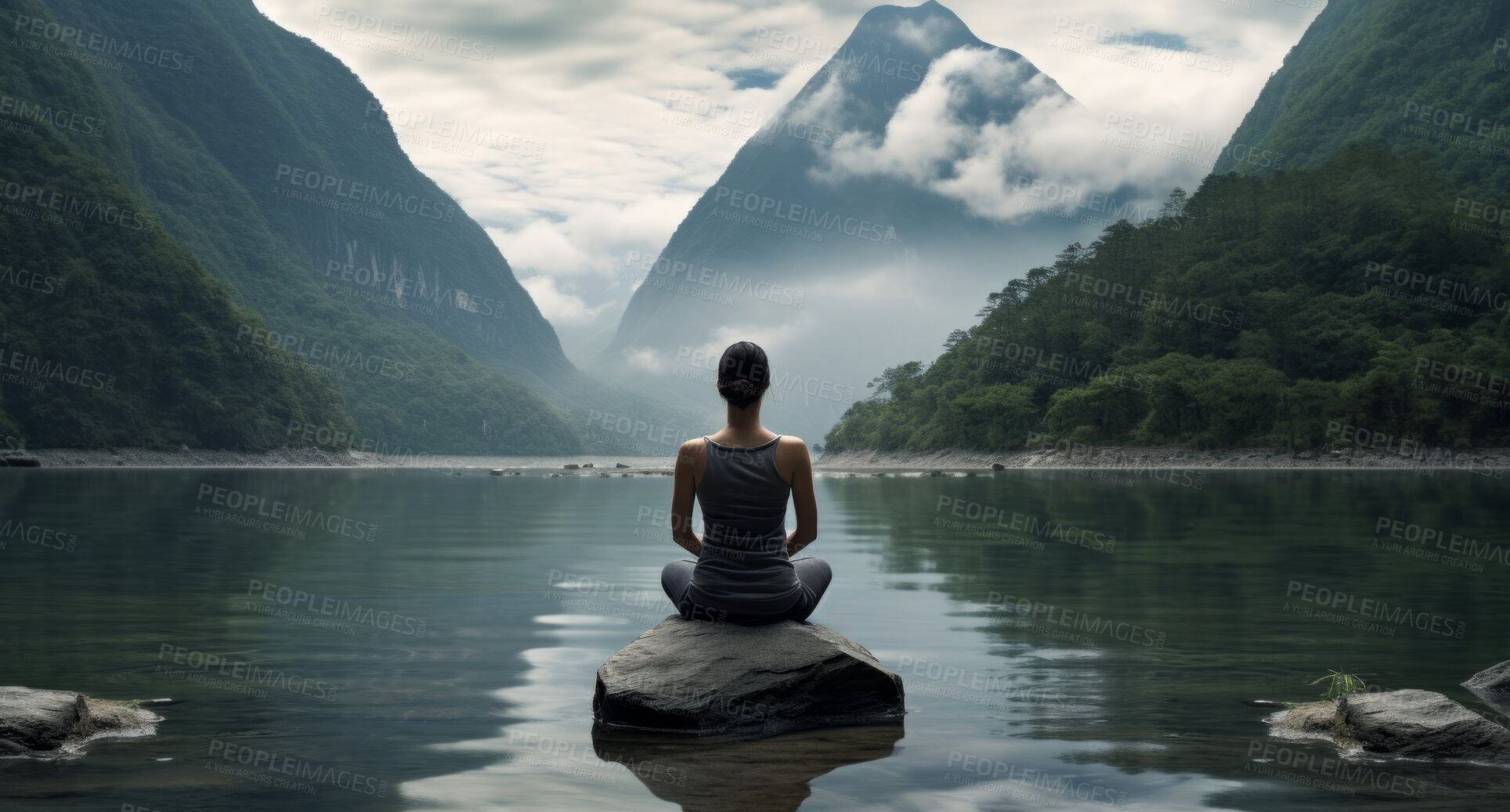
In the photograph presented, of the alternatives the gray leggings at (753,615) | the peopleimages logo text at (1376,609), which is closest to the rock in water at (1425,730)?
the gray leggings at (753,615)

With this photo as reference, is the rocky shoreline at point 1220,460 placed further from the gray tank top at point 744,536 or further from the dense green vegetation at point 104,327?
the dense green vegetation at point 104,327

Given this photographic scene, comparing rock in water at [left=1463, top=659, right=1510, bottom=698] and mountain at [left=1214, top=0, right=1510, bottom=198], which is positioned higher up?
mountain at [left=1214, top=0, right=1510, bottom=198]

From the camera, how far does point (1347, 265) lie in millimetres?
125688

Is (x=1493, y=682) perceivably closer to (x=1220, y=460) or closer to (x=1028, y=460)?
(x=1220, y=460)

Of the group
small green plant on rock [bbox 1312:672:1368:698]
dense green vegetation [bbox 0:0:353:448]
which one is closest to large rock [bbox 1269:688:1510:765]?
small green plant on rock [bbox 1312:672:1368:698]

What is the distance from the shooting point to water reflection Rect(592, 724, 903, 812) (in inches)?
239

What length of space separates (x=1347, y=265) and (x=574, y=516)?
381 feet

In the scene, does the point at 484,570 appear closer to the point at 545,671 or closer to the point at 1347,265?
the point at 545,671

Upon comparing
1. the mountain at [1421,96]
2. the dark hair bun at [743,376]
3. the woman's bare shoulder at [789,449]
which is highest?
the mountain at [1421,96]

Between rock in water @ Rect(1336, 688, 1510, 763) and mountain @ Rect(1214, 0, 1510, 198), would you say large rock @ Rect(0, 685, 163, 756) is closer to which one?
rock in water @ Rect(1336, 688, 1510, 763)

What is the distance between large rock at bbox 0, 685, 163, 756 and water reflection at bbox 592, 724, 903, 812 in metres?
3.17

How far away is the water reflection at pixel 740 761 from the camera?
6066mm

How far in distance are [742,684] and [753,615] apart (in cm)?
57

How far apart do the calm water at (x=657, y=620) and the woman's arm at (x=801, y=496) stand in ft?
4.41
